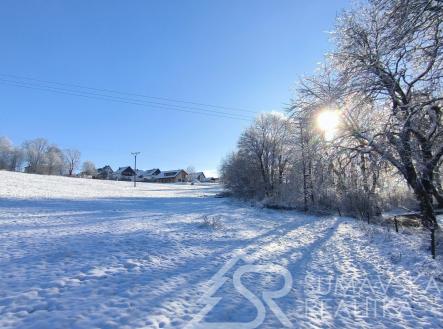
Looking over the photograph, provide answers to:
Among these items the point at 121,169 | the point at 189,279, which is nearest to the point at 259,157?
the point at 189,279

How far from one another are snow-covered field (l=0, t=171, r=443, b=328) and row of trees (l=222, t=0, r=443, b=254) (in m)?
4.39

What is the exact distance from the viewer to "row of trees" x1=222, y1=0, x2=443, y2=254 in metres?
7.31

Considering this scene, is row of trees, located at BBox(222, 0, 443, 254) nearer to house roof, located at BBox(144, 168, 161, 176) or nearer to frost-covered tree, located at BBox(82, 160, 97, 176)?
frost-covered tree, located at BBox(82, 160, 97, 176)

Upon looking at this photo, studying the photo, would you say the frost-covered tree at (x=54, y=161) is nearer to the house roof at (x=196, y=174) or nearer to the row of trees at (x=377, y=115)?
the house roof at (x=196, y=174)

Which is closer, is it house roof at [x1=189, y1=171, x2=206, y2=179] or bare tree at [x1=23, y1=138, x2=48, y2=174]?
bare tree at [x1=23, y1=138, x2=48, y2=174]

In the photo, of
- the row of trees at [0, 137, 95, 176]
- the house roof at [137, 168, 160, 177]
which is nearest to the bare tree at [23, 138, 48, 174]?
the row of trees at [0, 137, 95, 176]

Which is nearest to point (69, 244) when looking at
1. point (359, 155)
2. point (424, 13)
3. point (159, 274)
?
point (159, 274)

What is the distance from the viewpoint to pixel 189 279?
25.0ft

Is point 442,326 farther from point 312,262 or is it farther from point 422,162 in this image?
point 422,162

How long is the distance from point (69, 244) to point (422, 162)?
14.4 meters

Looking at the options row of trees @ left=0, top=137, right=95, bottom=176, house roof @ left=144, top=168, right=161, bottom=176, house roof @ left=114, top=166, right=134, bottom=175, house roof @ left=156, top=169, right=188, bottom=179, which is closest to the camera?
row of trees @ left=0, top=137, right=95, bottom=176

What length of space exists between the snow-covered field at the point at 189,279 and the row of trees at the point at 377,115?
Answer: 439cm

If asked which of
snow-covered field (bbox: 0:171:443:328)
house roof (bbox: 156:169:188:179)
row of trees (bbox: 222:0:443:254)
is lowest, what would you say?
snow-covered field (bbox: 0:171:443:328)

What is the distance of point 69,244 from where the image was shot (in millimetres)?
9773
